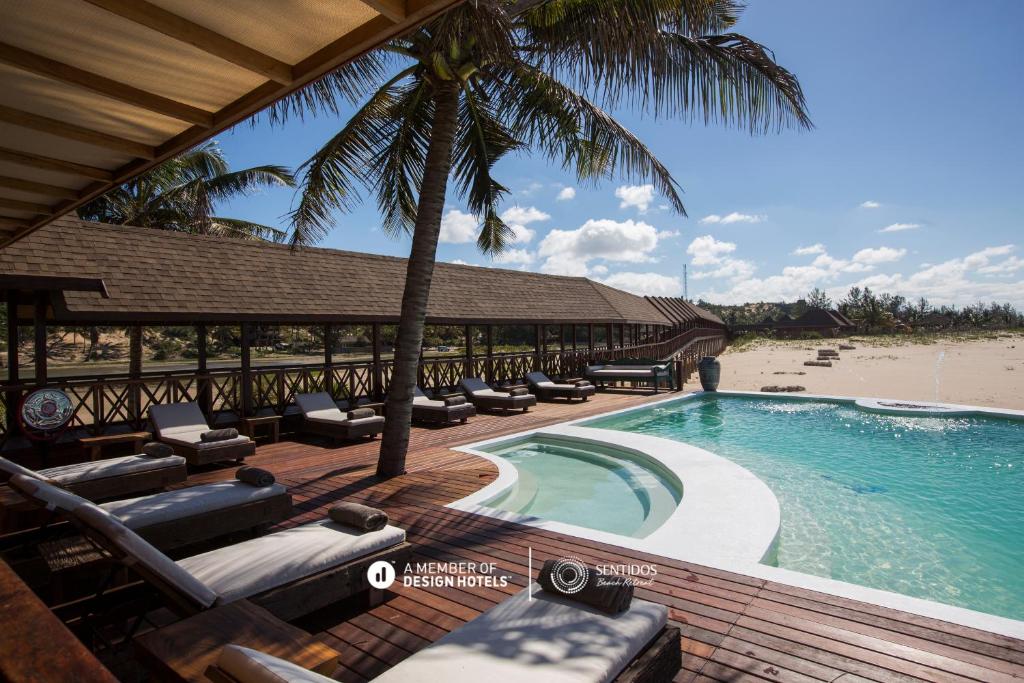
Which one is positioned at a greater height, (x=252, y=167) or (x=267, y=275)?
(x=252, y=167)

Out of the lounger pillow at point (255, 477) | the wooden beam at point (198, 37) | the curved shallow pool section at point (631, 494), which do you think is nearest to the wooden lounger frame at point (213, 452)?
the lounger pillow at point (255, 477)

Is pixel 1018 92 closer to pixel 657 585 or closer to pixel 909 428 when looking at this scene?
pixel 909 428

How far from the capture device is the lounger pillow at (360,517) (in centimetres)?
384

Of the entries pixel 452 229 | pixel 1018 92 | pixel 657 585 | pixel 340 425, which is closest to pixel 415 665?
pixel 657 585

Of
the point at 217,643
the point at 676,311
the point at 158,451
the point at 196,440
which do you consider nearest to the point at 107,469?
the point at 158,451

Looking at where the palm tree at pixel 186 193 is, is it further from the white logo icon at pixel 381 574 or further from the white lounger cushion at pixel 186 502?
the white logo icon at pixel 381 574

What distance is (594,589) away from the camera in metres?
2.79

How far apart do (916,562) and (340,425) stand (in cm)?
800

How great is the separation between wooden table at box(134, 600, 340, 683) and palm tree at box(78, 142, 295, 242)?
15762mm

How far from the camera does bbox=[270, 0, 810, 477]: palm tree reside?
587 cm

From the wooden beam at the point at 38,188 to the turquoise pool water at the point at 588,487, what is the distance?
491 centimetres

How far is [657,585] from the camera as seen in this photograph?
376cm

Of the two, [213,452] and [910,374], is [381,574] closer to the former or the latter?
[213,452]

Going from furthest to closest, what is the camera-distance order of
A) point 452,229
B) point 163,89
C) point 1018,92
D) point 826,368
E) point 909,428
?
point 826,368
point 452,229
point 1018,92
point 909,428
point 163,89
